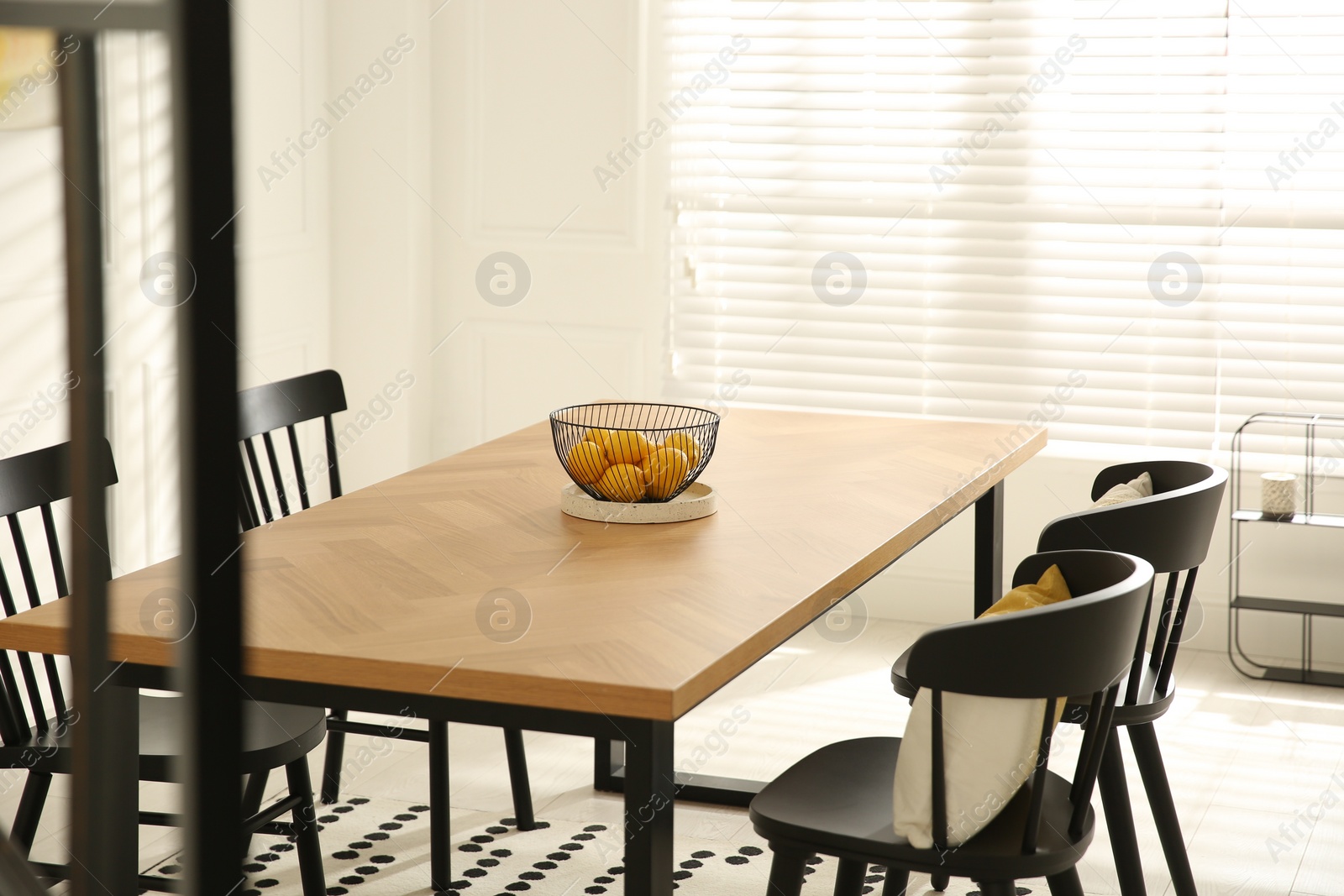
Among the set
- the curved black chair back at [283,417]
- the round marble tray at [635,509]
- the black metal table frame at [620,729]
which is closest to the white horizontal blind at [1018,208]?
the curved black chair back at [283,417]

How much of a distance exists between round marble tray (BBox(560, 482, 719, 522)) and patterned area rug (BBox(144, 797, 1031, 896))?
2.46 feet

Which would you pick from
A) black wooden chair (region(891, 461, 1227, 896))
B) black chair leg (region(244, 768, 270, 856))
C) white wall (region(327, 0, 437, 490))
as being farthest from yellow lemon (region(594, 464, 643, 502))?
white wall (region(327, 0, 437, 490))

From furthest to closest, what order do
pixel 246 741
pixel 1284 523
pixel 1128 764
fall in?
pixel 1284 523 → pixel 1128 764 → pixel 246 741

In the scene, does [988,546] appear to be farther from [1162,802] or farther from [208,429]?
[208,429]

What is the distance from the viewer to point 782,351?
4.56 m

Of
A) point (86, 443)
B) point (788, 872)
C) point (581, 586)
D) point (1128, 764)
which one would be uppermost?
point (86, 443)

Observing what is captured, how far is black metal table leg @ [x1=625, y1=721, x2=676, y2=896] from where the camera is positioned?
1.54 metres

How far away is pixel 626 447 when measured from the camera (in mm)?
2285

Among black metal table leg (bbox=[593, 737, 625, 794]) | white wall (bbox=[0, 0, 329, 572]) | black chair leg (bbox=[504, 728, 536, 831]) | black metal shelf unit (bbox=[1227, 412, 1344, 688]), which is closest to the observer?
white wall (bbox=[0, 0, 329, 572])

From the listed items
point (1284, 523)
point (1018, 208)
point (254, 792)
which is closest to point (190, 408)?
point (254, 792)

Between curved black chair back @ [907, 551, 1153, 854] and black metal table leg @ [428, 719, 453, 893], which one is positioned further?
black metal table leg @ [428, 719, 453, 893]

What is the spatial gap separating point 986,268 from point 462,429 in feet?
6.20

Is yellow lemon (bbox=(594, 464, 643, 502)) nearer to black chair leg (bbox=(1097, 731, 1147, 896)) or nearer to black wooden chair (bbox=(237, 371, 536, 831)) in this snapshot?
black wooden chair (bbox=(237, 371, 536, 831))

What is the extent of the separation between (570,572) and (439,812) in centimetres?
84
